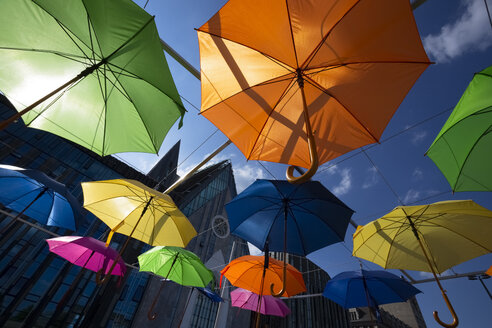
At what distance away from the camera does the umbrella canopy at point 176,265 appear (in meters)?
6.16

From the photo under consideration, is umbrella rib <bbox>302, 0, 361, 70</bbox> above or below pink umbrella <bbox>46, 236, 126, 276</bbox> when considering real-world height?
above

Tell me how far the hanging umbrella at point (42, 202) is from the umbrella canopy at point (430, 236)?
7694 millimetres

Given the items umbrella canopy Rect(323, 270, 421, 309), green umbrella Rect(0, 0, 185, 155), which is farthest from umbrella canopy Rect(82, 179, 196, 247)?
umbrella canopy Rect(323, 270, 421, 309)

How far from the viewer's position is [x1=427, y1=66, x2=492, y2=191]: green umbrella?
8.98 feet

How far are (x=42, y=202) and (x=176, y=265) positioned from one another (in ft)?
14.1

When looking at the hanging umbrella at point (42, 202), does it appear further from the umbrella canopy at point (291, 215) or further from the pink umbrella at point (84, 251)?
the umbrella canopy at point (291, 215)

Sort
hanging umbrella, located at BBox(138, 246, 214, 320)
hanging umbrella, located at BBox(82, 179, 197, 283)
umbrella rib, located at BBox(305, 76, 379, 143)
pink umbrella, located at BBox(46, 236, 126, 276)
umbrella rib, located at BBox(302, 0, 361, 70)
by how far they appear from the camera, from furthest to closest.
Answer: hanging umbrella, located at BBox(138, 246, 214, 320), pink umbrella, located at BBox(46, 236, 126, 276), hanging umbrella, located at BBox(82, 179, 197, 283), umbrella rib, located at BBox(305, 76, 379, 143), umbrella rib, located at BBox(302, 0, 361, 70)

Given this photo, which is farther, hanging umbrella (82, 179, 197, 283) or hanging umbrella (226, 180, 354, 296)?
hanging umbrella (82, 179, 197, 283)

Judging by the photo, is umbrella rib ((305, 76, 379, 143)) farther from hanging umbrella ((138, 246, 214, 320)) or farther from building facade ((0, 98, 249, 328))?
building facade ((0, 98, 249, 328))

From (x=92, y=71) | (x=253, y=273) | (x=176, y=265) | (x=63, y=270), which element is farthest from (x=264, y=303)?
(x=63, y=270)

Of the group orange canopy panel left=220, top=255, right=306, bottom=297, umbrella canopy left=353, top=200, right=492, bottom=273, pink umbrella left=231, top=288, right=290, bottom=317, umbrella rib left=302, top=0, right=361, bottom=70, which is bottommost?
pink umbrella left=231, top=288, right=290, bottom=317

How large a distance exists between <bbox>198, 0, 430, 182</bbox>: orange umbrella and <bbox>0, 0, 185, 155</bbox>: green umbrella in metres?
0.69

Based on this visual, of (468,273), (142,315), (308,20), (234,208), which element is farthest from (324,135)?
(142,315)

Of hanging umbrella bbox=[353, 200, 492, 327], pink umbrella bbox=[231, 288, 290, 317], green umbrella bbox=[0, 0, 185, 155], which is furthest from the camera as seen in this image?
pink umbrella bbox=[231, 288, 290, 317]
